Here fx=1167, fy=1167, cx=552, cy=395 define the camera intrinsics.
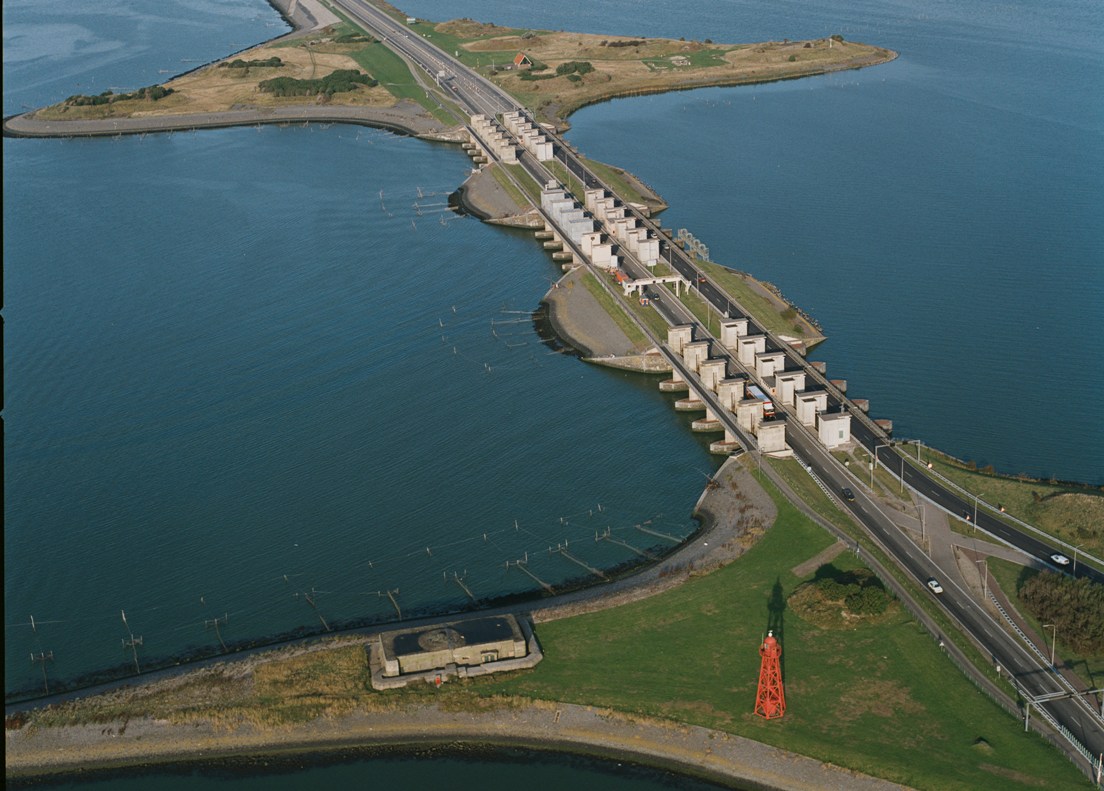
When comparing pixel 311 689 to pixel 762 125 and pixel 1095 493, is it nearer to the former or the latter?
pixel 1095 493

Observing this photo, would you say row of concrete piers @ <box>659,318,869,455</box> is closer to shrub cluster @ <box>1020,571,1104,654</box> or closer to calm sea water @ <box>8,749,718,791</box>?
shrub cluster @ <box>1020,571,1104,654</box>

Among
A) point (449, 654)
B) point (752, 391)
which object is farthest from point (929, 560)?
point (449, 654)

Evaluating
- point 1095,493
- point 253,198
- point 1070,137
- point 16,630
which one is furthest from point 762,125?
point 16,630

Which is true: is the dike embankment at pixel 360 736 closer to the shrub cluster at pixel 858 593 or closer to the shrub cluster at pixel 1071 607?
the shrub cluster at pixel 858 593

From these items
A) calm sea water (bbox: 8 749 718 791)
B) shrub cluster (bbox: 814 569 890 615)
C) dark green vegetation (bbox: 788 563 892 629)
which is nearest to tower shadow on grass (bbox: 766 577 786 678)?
dark green vegetation (bbox: 788 563 892 629)

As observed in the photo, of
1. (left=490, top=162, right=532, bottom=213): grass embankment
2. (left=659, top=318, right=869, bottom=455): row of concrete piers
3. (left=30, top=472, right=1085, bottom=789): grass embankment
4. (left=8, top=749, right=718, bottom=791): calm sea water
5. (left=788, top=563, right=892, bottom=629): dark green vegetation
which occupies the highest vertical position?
(left=490, top=162, right=532, bottom=213): grass embankment

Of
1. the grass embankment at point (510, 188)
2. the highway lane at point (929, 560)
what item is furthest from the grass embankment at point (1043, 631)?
the grass embankment at point (510, 188)

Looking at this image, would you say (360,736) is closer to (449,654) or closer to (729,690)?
(449,654)
